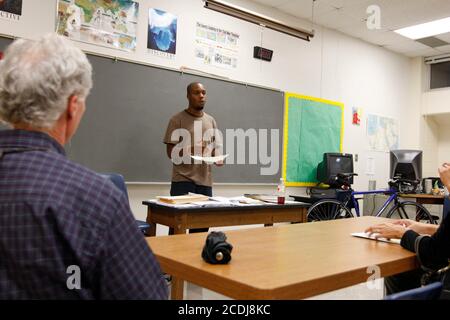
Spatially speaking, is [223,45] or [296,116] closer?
[223,45]

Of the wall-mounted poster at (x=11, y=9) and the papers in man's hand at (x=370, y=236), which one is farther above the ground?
the wall-mounted poster at (x=11, y=9)

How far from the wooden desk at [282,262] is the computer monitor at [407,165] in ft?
12.1

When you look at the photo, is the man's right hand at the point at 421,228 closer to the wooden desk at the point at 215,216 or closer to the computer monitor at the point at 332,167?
the wooden desk at the point at 215,216

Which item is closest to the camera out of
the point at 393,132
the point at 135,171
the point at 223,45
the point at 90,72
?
the point at 90,72

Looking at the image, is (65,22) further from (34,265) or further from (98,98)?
(34,265)

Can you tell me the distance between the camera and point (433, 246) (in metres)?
1.38

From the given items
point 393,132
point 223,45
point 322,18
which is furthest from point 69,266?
point 393,132

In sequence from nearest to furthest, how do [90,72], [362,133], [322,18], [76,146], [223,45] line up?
1. [90,72]
2. [76,146]
3. [223,45]
4. [322,18]
5. [362,133]

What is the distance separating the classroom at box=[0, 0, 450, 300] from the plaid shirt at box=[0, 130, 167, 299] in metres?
0.51

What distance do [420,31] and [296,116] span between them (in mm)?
2179

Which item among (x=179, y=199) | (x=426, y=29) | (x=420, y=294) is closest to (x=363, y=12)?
(x=426, y=29)

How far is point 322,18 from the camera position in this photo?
17.7 ft

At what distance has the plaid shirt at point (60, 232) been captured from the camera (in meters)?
0.76

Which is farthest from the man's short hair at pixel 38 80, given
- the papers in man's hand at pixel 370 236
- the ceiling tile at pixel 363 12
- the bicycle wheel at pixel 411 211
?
the bicycle wheel at pixel 411 211
